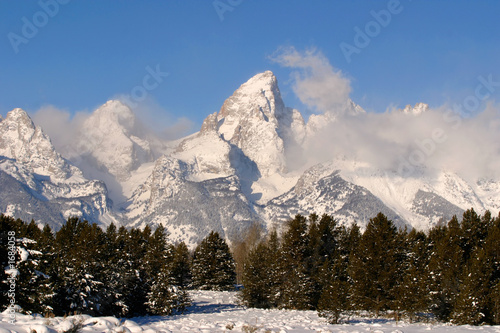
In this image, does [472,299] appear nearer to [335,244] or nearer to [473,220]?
[473,220]

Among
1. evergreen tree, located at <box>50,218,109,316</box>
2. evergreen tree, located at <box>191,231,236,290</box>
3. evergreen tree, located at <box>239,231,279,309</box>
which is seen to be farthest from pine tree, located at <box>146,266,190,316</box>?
evergreen tree, located at <box>191,231,236,290</box>

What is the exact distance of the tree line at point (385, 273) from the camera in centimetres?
3790

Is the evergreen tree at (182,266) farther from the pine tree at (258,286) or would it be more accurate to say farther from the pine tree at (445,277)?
the pine tree at (445,277)

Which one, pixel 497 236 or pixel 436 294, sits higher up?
pixel 497 236

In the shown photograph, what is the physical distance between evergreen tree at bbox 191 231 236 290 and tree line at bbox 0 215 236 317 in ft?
49.9

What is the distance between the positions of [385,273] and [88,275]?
27.3 m

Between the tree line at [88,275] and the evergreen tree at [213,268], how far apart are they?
15.2 m

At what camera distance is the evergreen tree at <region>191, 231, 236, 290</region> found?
257ft

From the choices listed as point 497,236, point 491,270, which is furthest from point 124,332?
point 497,236

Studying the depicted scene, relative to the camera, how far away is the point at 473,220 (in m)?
47.6

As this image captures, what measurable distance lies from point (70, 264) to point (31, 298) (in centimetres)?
942

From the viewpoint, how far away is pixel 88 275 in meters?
42.6

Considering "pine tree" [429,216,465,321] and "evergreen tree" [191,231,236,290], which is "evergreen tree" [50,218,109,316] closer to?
"pine tree" [429,216,465,321]

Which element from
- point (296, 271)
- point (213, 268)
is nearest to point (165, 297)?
point (296, 271)
